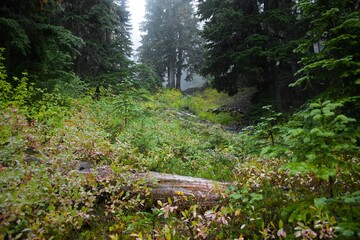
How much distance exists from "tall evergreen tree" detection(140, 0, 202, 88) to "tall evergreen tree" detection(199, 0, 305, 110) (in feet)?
53.2

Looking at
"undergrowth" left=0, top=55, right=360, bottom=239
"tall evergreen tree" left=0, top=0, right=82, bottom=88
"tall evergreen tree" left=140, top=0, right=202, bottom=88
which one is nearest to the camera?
"undergrowth" left=0, top=55, right=360, bottom=239

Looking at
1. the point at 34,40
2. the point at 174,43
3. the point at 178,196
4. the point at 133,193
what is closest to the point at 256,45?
the point at 34,40

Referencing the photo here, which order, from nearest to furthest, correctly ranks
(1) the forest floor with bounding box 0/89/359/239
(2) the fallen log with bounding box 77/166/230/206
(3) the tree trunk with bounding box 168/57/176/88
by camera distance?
1. (1) the forest floor with bounding box 0/89/359/239
2. (2) the fallen log with bounding box 77/166/230/206
3. (3) the tree trunk with bounding box 168/57/176/88

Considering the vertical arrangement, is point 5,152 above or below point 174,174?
above

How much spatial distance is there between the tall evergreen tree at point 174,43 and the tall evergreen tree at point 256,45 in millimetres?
16223

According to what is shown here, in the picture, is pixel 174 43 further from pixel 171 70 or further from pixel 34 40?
pixel 34 40

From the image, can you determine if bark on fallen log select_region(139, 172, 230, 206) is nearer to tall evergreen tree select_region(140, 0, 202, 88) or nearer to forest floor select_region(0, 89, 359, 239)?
forest floor select_region(0, 89, 359, 239)

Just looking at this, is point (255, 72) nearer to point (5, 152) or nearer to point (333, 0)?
point (333, 0)

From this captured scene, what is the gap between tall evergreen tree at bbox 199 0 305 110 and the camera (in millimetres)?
12558

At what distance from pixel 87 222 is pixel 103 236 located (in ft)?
1.66

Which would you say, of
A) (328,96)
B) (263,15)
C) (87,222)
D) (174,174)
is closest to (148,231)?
(87,222)

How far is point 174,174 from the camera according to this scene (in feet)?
19.8

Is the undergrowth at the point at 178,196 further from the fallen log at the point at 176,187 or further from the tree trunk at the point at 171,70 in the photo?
the tree trunk at the point at 171,70

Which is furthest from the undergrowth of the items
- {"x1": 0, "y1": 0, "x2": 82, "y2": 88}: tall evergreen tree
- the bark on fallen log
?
{"x1": 0, "y1": 0, "x2": 82, "y2": 88}: tall evergreen tree
